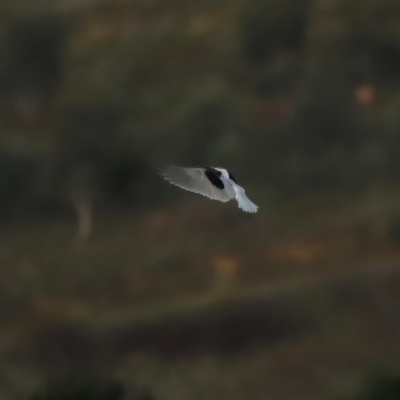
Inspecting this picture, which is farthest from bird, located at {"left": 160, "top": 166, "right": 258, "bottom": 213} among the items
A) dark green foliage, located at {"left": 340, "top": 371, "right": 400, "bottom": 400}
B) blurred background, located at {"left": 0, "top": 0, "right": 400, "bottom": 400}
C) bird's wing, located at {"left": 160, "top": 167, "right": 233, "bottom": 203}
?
dark green foliage, located at {"left": 340, "top": 371, "right": 400, "bottom": 400}

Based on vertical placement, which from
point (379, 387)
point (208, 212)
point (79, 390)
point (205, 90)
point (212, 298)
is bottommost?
point (79, 390)

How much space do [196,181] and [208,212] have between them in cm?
47

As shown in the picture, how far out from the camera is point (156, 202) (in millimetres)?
2617

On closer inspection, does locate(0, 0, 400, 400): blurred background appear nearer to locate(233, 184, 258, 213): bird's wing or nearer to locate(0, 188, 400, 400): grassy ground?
locate(0, 188, 400, 400): grassy ground

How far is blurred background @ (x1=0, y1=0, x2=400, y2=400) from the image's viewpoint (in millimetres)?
2576

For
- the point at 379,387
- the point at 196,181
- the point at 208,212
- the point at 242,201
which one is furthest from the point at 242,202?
the point at 379,387

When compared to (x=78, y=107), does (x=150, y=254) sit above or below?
below

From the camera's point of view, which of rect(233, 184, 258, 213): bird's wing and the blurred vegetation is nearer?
rect(233, 184, 258, 213): bird's wing

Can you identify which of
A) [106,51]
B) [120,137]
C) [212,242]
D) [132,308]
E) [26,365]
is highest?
[106,51]

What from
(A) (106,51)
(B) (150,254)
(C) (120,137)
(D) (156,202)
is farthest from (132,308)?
(A) (106,51)

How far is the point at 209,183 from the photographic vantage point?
2.13m

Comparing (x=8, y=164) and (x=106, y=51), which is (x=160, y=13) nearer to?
(x=106, y=51)

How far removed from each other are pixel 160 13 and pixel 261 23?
319 millimetres

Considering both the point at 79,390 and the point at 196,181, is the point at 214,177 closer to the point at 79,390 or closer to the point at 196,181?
the point at 196,181
